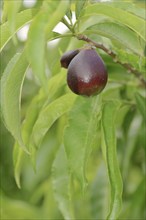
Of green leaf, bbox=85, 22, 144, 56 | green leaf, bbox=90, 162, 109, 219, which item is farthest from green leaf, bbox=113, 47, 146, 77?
green leaf, bbox=90, 162, 109, 219

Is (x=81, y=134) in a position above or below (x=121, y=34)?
below

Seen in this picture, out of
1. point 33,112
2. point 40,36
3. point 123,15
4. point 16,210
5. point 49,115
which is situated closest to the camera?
point 40,36

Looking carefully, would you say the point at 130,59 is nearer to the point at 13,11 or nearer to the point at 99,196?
the point at 13,11

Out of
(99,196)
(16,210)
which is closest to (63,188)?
(99,196)

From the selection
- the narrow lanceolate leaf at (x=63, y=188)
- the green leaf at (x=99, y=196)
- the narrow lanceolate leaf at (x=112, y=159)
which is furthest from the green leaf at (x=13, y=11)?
the green leaf at (x=99, y=196)

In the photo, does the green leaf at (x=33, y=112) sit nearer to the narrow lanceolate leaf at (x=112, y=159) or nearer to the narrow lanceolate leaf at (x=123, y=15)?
the narrow lanceolate leaf at (x=112, y=159)

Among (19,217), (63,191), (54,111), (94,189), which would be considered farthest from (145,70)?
(19,217)

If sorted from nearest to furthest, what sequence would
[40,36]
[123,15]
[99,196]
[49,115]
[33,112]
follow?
[40,36]
[123,15]
[49,115]
[33,112]
[99,196]
